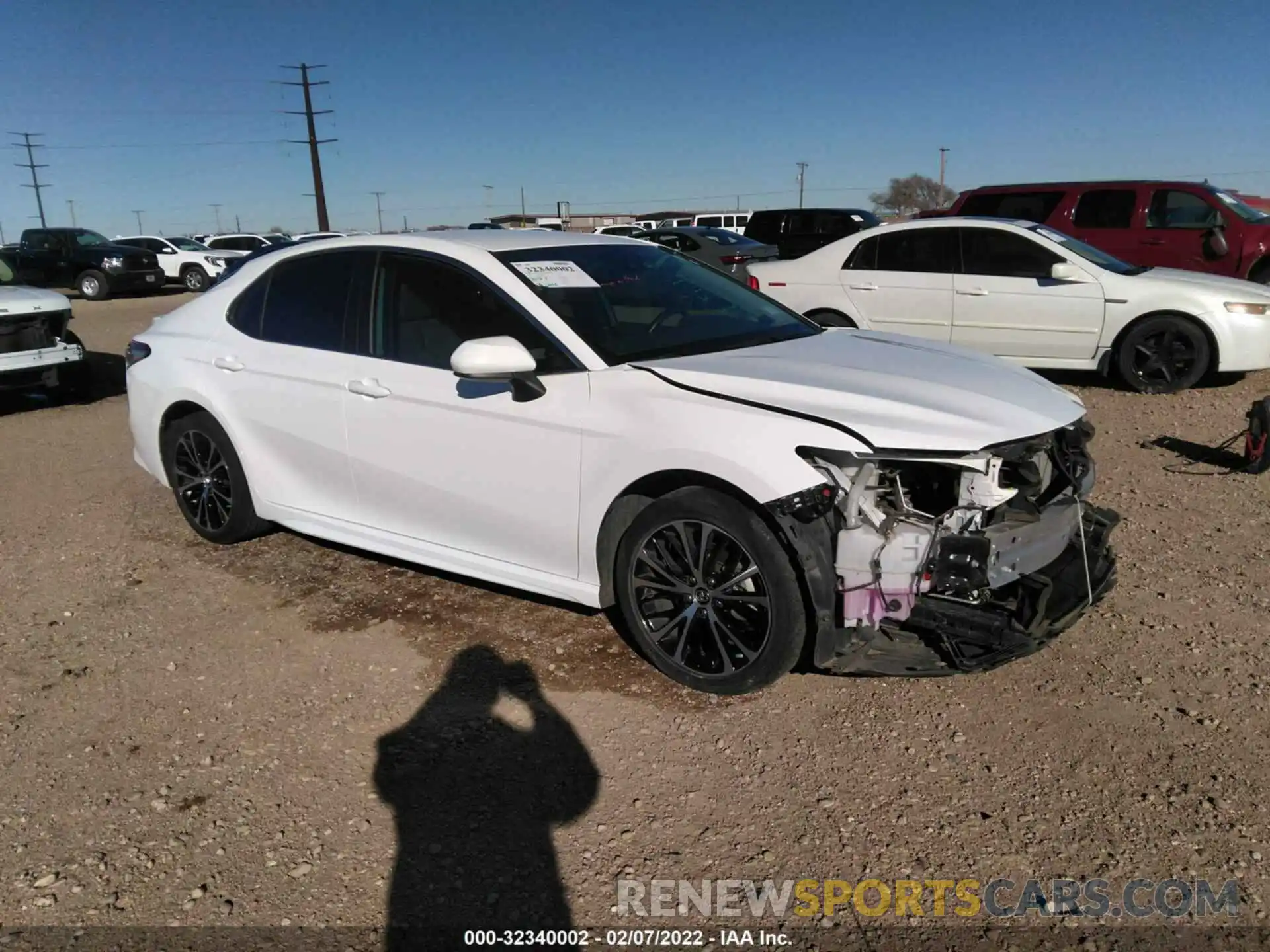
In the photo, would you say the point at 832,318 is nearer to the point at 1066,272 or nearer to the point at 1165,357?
the point at 1066,272

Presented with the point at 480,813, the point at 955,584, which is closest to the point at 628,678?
the point at 480,813

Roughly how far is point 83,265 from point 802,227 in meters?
18.0

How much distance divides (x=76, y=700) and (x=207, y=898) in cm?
150

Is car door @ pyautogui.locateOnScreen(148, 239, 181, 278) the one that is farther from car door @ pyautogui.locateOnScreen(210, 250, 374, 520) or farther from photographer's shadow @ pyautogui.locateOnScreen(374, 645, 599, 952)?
photographer's shadow @ pyautogui.locateOnScreen(374, 645, 599, 952)

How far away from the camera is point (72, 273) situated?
953 inches

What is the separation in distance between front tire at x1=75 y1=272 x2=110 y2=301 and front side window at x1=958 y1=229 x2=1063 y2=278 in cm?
2242

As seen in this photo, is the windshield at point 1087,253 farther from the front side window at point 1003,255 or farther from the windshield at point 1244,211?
the windshield at point 1244,211

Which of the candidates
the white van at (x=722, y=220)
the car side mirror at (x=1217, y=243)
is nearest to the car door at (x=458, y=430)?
the car side mirror at (x=1217, y=243)

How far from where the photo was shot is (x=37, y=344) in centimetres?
915

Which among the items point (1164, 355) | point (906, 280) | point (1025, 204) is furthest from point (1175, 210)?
point (906, 280)

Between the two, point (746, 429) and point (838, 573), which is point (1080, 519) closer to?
point (838, 573)

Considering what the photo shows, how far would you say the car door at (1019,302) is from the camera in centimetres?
830

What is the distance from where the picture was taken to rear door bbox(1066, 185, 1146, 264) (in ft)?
37.0

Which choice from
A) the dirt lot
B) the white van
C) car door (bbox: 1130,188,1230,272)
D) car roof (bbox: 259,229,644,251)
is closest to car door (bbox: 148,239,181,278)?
the white van
